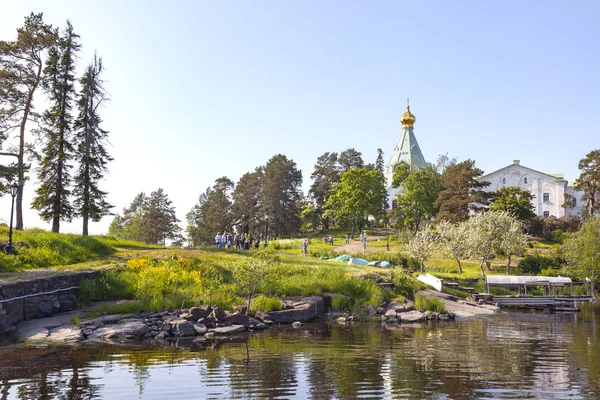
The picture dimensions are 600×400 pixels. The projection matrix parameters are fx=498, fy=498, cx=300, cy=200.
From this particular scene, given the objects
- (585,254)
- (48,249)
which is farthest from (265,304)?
(585,254)

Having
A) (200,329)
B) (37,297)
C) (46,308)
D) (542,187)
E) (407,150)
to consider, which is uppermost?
(407,150)

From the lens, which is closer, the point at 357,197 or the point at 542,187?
the point at 357,197

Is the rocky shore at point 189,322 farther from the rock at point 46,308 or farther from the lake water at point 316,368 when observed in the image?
the lake water at point 316,368

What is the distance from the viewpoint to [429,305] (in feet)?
92.8

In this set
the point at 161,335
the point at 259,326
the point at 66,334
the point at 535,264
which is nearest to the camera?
the point at 66,334

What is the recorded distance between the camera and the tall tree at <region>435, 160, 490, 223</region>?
6756 cm

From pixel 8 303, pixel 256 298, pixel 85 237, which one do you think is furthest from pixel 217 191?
pixel 8 303

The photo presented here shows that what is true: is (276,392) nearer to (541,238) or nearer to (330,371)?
(330,371)

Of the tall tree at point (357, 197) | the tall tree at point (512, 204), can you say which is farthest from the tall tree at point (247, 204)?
the tall tree at point (512, 204)

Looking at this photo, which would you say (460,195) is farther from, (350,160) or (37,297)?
(37,297)

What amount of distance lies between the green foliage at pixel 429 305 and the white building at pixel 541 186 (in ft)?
204

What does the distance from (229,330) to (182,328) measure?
6.04 ft

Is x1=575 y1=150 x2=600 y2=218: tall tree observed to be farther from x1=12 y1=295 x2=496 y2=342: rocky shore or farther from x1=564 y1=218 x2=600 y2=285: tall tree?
x1=12 y1=295 x2=496 y2=342: rocky shore

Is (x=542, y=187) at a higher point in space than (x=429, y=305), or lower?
higher
